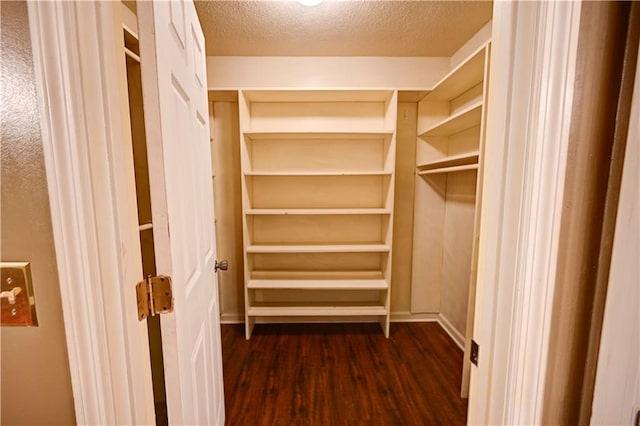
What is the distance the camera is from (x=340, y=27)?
1.82 metres

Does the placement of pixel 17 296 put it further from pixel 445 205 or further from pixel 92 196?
pixel 445 205

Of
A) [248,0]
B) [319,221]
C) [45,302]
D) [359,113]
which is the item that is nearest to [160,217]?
[45,302]

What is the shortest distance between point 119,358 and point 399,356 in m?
2.02

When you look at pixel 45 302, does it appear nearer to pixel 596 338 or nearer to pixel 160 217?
pixel 160 217

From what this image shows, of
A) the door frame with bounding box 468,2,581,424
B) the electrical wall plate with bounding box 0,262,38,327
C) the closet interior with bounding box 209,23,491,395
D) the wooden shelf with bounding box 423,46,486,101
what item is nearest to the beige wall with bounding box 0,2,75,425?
the electrical wall plate with bounding box 0,262,38,327

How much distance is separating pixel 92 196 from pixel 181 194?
0.27 meters

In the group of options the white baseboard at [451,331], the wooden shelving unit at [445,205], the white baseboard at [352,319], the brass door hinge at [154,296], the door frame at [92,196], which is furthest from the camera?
the white baseboard at [352,319]

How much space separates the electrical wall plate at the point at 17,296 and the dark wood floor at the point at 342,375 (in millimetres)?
1383

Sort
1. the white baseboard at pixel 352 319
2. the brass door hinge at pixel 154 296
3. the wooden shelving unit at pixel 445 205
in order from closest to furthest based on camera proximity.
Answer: the brass door hinge at pixel 154 296 → the wooden shelving unit at pixel 445 205 → the white baseboard at pixel 352 319

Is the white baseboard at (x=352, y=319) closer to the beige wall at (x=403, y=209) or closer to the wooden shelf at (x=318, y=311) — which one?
the beige wall at (x=403, y=209)

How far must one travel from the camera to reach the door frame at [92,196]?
0.46 m

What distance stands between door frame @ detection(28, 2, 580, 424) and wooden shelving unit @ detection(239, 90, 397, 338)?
157cm

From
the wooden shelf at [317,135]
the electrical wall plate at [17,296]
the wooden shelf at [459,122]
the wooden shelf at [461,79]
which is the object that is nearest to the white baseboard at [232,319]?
the wooden shelf at [317,135]

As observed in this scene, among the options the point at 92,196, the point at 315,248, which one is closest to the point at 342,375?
the point at 315,248
